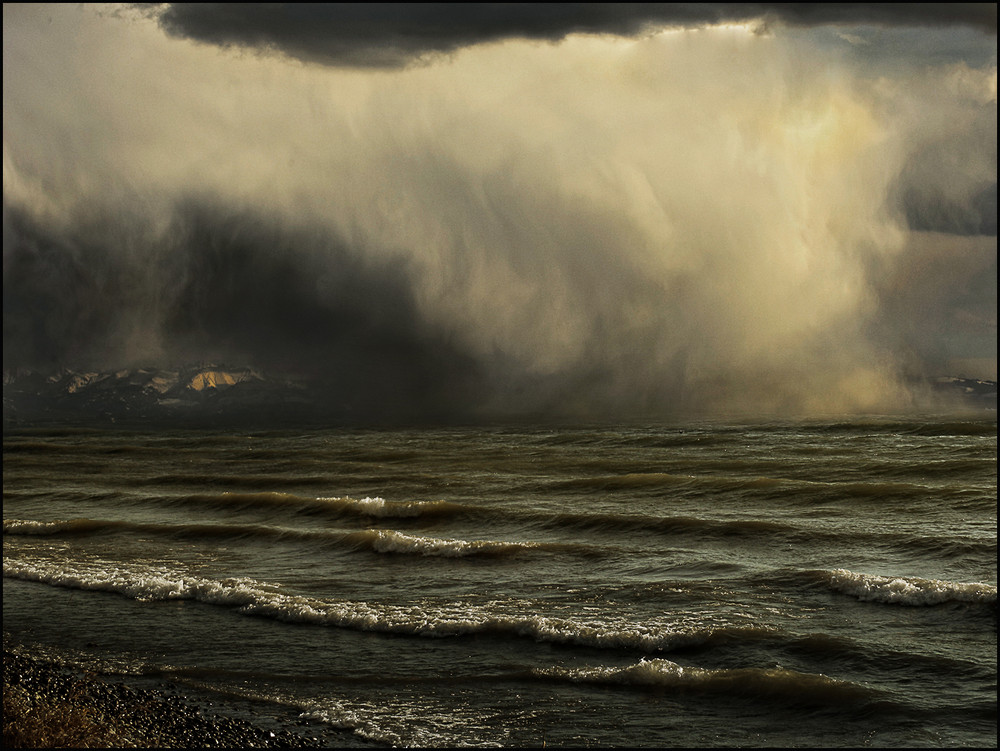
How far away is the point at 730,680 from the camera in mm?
10844

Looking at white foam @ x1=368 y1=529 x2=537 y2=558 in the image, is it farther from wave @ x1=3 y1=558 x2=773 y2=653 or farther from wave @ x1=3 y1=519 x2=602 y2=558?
wave @ x1=3 y1=558 x2=773 y2=653

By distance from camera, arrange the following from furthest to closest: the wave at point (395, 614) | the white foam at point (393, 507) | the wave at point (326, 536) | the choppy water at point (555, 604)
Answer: the white foam at point (393, 507), the wave at point (326, 536), the wave at point (395, 614), the choppy water at point (555, 604)

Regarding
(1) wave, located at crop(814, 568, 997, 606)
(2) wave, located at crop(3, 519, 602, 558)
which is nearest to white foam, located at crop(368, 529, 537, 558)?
(2) wave, located at crop(3, 519, 602, 558)

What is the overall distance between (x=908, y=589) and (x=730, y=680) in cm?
516

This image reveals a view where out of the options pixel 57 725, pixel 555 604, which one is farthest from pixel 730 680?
pixel 57 725

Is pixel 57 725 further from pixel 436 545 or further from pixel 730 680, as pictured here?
pixel 436 545

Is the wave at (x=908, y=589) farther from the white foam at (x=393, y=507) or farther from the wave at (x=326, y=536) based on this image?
the white foam at (x=393, y=507)

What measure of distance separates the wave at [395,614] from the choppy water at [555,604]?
50 millimetres

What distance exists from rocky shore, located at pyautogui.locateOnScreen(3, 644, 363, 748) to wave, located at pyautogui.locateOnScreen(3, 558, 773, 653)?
11.5 feet

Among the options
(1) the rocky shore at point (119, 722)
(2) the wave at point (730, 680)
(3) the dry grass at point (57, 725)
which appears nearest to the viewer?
(3) the dry grass at point (57, 725)

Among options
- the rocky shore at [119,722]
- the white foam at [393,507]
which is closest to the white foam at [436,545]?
the white foam at [393,507]

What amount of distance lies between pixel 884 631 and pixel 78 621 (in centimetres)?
1248

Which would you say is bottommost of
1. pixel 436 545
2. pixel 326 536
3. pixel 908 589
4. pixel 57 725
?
pixel 326 536

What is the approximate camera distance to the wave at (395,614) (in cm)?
1252
